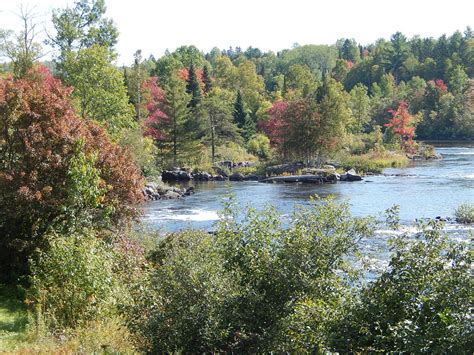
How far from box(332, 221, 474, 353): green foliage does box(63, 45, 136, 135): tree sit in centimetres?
2689

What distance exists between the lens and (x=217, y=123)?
50562mm

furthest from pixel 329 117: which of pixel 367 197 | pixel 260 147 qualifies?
pixel 367 197

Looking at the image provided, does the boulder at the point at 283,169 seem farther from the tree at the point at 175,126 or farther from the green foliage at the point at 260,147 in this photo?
the green foliage at the point at 260,147

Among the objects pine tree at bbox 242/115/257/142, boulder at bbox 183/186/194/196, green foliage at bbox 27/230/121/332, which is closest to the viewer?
green foliage at bbox 27/230/121/332

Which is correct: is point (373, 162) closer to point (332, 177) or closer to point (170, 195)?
point (332, 177)

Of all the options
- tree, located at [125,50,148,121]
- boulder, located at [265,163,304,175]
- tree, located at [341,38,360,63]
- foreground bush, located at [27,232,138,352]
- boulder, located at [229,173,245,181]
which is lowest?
foreground bush, located at [27,232,138,352]

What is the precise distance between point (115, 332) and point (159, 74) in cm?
6653

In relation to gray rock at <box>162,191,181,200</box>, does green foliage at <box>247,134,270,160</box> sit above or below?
above

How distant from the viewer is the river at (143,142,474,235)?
2714 centimetres

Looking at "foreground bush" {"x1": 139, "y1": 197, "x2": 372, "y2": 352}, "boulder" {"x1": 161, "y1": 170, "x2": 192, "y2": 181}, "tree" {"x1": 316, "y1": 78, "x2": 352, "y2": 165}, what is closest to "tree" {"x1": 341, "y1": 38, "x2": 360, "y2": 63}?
"tree" {"x1": 316, "y1": 78, "x2": 352, "y2": 165}

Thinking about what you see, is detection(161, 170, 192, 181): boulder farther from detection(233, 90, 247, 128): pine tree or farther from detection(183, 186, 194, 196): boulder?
detection(233, 90, 247, 128): pine tree

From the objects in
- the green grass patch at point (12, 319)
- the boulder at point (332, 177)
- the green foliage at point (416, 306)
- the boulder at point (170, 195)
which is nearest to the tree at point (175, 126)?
the boulder at point (170, 195)

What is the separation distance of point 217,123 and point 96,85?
61.3ft

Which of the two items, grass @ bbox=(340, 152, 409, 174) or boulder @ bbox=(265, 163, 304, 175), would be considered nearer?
boulder @ bbox=(265, 163, 304, 175)
